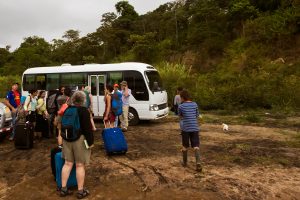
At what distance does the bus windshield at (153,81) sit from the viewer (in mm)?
13680

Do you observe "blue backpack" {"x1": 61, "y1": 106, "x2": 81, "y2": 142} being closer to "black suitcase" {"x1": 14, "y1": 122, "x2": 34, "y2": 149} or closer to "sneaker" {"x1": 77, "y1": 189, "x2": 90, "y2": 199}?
"sneaker" {"x1": 77, "y1": 189, "x2": 90, "y2": 199}

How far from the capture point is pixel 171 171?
293 inches

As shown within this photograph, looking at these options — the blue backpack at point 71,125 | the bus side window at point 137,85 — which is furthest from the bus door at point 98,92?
the blue backpack at point 71,125

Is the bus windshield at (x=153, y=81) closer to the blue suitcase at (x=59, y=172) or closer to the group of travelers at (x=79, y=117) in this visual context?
the group of travelers at (x=79, y=117)

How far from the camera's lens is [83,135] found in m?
5.84

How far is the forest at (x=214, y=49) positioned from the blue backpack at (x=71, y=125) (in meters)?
14.1

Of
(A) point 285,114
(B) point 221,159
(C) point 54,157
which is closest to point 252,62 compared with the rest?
(A) point 285,114

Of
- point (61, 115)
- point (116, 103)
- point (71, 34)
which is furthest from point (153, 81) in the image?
point (71, 34)

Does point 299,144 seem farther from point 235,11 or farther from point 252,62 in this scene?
point 235,11

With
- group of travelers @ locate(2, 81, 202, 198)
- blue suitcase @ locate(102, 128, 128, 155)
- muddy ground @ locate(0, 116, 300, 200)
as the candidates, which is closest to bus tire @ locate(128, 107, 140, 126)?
group of travelers @ locate(2, 81, 202, 198)

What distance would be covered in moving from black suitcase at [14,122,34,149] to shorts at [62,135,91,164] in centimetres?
402

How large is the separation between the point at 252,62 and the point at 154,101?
14047 millimetres

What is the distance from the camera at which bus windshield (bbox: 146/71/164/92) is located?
13680 mm

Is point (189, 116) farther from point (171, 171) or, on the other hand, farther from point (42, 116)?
point (42, 116)
